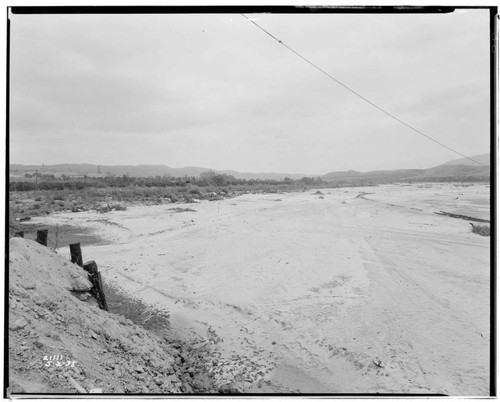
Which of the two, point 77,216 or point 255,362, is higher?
point 77,216

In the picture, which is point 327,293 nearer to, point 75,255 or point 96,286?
point 96,286

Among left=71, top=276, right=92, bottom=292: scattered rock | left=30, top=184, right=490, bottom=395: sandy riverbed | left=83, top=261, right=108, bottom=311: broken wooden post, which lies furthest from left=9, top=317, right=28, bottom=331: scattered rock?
left=30, top=184, right=490, bottom=395: sandy riverbed

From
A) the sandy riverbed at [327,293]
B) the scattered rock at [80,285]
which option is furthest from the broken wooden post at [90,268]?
the sandy riverbed at [327,293]

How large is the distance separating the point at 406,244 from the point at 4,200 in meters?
6.83

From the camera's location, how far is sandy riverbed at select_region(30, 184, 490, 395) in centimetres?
280

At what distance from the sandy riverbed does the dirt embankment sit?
435 mm

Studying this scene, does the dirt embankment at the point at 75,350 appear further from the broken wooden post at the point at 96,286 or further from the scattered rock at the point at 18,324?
the broken wooden post at the point at 96,286

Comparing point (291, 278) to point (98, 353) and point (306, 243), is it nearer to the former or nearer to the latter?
point (306, 243)

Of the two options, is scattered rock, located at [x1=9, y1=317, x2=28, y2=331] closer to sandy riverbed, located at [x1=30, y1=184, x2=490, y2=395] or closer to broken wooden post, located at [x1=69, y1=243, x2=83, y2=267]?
broken wooden post, located at [x1=69, y1=243, x2=83, y2=267]

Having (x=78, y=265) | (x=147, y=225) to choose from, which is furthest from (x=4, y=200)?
(x=147, y=225)

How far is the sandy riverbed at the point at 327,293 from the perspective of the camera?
9.20ft

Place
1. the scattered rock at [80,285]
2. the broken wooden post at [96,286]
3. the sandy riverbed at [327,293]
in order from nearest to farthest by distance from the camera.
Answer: the sandy riverbed at [327,293] < the scattered rock at [80,285] < the broken wooden post at [96,286]

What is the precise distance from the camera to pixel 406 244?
6.19 metres

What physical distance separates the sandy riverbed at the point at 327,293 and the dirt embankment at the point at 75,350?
435 mm
